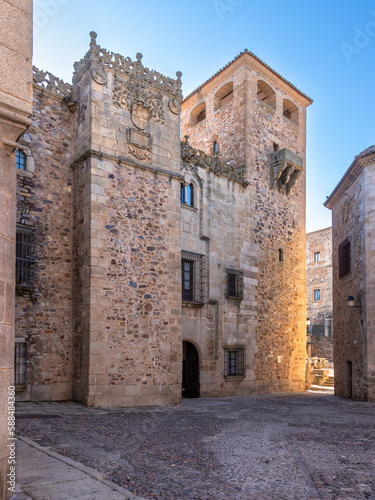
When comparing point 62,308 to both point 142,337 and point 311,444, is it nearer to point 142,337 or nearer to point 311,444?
point 142,337

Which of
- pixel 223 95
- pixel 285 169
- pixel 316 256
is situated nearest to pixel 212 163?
pixel 285 169

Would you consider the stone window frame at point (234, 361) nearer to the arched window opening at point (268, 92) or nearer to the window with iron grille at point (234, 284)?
the window with iron grille at point (234, 284)

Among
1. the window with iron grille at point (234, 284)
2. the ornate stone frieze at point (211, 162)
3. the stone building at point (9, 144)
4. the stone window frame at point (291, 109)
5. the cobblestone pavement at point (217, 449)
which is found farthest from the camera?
the stone window frame at point (291, 109)

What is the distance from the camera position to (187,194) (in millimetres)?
15586

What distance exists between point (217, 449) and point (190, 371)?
8946 mm

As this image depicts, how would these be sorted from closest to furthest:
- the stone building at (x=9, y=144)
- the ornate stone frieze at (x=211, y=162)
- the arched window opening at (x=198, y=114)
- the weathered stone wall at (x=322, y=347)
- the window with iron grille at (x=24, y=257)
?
the stone building at (x=9, y=144)
the window with iron grille at (x=24, y=257)
the ornate stone frieze at (x=211, y=162)
the arched window opening at (x=198, y=114)
the weathered stone wall at (x=322, y=347)

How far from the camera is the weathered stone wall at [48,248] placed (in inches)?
428

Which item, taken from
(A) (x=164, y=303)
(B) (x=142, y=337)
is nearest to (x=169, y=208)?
(A) (x=164, y=303)

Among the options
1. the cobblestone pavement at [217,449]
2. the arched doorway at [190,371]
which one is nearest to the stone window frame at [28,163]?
the cobblestone pavement at [217,449]

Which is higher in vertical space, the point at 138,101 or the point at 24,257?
the point at 138,101

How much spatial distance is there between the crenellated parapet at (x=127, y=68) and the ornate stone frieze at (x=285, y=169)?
639cm

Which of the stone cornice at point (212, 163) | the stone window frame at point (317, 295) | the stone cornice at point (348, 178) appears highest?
the stone cornice at point (212, 163)

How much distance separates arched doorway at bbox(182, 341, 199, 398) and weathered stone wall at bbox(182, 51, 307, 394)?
18.3 inches

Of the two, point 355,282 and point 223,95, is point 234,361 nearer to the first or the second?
point 355,282
